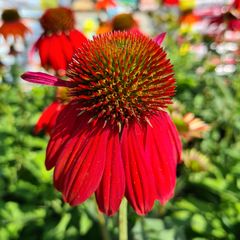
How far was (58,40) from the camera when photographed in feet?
4.66

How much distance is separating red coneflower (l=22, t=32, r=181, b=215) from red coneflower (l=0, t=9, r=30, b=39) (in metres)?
1.15

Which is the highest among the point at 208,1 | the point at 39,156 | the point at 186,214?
the point at 208,1

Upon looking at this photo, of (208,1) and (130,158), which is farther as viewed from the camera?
(208,1)

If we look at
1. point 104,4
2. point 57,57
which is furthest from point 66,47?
point 104,4

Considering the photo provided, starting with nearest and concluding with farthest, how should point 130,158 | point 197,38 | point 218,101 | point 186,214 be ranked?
point 130,158 → point 186,214 → point 218,101 → point 197,38

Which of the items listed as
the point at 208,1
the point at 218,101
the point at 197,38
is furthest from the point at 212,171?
the point at 208,1

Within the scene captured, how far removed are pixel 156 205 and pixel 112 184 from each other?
0.57 metres

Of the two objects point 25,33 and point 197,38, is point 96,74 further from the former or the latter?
point 197,38

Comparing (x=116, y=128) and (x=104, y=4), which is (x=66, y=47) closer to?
(x=116, y=128)

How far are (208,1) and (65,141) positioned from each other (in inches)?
159

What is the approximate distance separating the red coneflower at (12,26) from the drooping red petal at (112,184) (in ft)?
4.21

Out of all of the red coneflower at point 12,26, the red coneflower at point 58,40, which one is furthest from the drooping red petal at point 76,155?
the red coneflower at point 12,26

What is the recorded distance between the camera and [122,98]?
73cm

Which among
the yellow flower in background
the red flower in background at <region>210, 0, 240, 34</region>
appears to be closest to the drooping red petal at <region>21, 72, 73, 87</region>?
the red flower in background at <region>210, 0, 240, 34</region>
